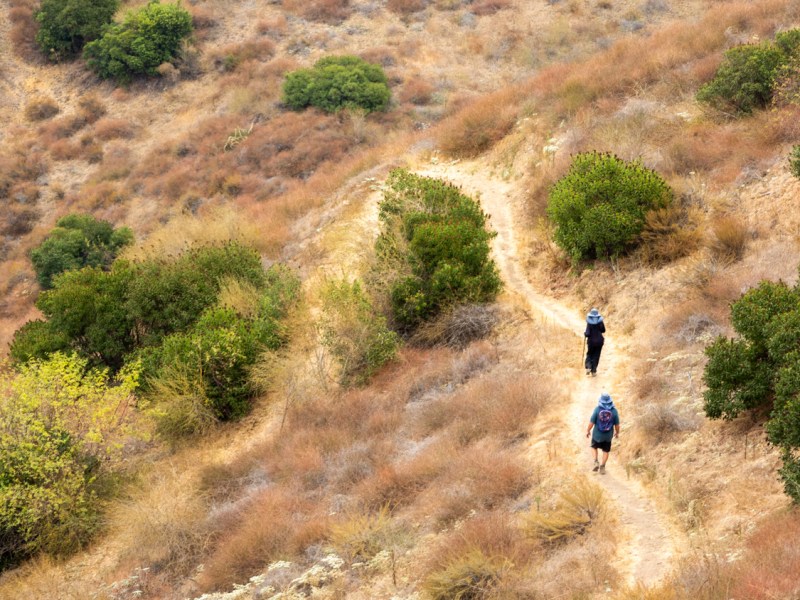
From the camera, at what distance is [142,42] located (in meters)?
48.4

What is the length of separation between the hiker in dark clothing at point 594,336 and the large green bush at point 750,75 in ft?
33.5

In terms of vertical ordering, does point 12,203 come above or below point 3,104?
below

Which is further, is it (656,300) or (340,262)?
(340,262)

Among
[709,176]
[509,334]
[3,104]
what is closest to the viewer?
[509,334]

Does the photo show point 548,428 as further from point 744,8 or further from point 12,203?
point 12,203

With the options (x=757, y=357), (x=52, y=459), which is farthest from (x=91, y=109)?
(x=757, y=357)

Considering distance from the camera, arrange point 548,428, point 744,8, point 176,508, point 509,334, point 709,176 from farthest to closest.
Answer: point 744,8, point 709,176, point 509,334, point 176,508, point 548,428

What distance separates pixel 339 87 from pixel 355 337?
992 inches

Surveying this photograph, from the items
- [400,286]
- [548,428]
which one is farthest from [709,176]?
[548,428]

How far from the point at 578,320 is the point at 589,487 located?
7351 mm

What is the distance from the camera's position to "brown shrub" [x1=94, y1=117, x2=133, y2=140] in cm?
4634

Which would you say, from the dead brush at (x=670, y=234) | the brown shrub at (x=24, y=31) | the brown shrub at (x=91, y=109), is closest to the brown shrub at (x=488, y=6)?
the brown shrub at (x=91, y=109)

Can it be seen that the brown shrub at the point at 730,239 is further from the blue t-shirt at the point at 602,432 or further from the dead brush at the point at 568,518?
the dead brush at the point at 568,518

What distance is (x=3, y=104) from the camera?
163ft
